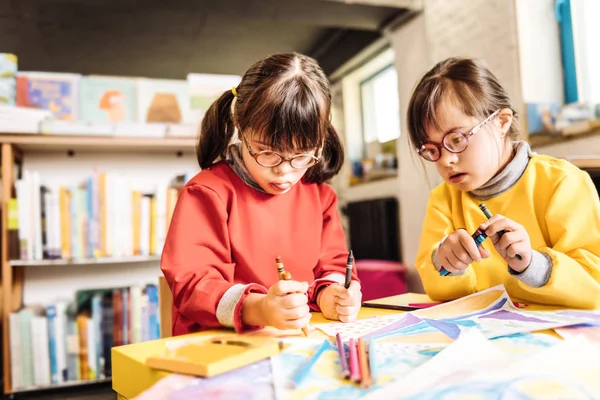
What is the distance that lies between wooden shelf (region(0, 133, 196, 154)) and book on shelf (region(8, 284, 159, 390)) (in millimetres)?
672

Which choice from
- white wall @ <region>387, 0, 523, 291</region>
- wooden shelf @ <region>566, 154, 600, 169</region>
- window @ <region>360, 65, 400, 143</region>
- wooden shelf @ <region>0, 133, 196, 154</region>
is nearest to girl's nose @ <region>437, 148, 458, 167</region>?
wooden shelf @ <region>566, 154, 600, 169</region>

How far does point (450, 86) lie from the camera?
97 centimetres

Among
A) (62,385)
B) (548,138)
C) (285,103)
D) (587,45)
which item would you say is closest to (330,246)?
(285,103)

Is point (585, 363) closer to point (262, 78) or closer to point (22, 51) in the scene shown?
point (262, 78)

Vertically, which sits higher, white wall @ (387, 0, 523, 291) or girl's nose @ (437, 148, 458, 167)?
white wall @ (387, 0, 523, 291)

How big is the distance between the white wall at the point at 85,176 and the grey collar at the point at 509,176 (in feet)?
5.97

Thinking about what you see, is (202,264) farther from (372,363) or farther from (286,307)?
(372,363)

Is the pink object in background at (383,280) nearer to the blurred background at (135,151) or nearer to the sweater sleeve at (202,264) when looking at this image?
the blurred background at (135,151)

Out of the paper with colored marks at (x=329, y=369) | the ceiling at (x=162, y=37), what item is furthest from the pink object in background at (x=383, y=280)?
the paper with colored marks at (x=329, y=369)

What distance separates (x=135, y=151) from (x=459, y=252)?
2.01 metres

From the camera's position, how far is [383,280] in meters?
2.54

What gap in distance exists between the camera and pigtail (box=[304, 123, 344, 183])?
1.07 m

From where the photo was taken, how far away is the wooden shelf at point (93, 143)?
2076mm

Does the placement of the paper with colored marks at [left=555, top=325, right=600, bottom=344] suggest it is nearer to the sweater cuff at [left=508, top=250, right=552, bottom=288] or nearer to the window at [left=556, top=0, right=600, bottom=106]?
the sweater cuff at [left=508, top=250, right=552, bottom=288]
